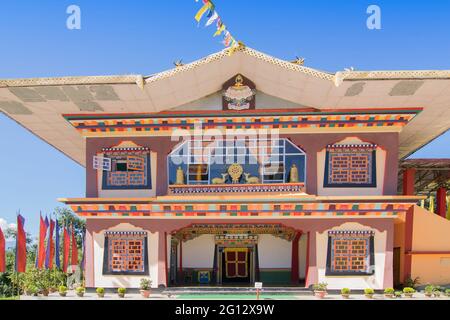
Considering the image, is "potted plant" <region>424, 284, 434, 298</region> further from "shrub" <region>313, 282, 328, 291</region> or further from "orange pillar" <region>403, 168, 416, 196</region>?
"orange pillar" <region>403, 168, 416, 196</region>

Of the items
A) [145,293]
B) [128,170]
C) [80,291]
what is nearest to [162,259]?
[145,293]

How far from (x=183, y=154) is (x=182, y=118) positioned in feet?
4.25

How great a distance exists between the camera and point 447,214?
20.1 metres

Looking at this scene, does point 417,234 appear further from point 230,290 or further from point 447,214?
point 230,290

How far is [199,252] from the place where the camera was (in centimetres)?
1858

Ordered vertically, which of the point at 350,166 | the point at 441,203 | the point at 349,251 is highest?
the point at 350,166

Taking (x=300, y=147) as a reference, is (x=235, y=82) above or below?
above

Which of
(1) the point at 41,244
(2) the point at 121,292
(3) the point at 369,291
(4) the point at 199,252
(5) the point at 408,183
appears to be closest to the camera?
(3) the point at 369,291

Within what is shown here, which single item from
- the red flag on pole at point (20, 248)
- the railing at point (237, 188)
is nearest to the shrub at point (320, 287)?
the railing at point (237, 188)

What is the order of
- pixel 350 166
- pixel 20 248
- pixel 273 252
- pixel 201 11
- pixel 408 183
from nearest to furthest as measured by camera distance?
pixel 201 11
pixel 350 166
pixel 20 248
pixel 408 183
pixel 273 252

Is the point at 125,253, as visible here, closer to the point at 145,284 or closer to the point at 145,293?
the point at 145,284

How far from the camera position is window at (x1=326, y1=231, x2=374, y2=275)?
15.3m

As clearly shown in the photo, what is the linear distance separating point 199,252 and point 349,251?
20.4ft

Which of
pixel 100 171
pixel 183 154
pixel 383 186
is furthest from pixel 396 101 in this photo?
pixel 100 171
